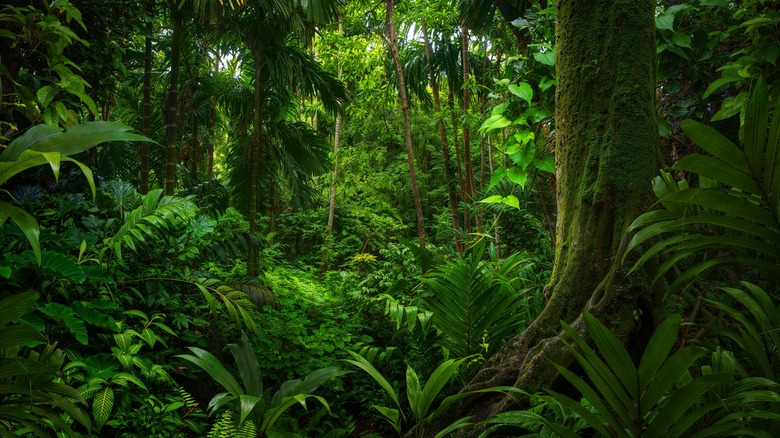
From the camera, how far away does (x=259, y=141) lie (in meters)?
6.00

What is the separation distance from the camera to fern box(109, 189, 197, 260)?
2.86m

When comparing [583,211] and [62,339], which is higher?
[583,211]

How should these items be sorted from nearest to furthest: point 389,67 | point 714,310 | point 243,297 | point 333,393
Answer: point 714,310
point 333,393
point 243,297
point 389,67

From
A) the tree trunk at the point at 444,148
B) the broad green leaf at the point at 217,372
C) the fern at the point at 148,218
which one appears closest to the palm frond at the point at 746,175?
the broad green leaf at the point at 217,372

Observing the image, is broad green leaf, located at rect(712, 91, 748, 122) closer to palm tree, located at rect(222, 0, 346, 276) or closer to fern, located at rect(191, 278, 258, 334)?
fern, located at rect(191, 278, 258, 334)

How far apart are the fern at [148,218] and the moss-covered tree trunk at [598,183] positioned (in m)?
2.13

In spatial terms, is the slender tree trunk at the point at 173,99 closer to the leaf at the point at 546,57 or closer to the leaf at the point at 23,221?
the leaf at the point at 23,221

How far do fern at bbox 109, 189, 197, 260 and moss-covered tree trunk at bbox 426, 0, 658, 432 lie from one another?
2.13 metres

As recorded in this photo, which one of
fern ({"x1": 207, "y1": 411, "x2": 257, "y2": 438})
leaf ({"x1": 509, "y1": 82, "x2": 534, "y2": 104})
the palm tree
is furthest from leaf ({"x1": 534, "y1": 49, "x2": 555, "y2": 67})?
the palm tree

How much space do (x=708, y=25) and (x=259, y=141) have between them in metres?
4.81

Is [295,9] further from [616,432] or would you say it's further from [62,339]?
[616,432]

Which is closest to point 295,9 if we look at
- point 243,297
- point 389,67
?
point 389,67

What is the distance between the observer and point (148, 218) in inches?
116

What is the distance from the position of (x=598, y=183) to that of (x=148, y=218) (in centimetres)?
257
